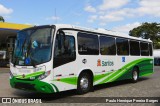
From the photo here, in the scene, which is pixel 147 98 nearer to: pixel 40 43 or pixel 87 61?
pixel 87 61

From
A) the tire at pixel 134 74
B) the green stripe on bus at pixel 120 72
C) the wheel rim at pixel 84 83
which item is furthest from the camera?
the tire at pixel 134 74

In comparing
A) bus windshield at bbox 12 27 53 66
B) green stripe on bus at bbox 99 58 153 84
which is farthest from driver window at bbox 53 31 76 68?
green stripe on bus at bbox 99 58 153 84

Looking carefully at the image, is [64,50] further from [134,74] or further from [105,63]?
[134,74]

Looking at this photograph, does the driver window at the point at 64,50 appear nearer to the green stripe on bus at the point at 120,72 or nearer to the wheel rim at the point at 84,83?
the wheel rim at the point at 84,83

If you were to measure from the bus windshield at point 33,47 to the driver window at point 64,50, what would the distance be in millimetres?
308

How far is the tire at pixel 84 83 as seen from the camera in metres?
11.9

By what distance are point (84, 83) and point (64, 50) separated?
2038mm

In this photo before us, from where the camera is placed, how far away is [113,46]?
14.8 metres

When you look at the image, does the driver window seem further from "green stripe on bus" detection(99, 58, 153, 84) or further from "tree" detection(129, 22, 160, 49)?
"tree" detection(129, 22, 160, 49)

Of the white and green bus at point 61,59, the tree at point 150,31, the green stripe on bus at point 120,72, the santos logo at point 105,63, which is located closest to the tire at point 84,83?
the white and green bus at point 61,59

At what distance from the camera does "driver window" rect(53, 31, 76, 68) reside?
35.0ft

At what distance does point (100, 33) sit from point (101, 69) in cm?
164

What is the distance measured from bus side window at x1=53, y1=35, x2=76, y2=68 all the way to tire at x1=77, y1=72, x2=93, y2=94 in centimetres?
105

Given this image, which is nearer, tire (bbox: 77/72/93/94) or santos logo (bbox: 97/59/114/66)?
tire (bbox: 77/72/93/94)
